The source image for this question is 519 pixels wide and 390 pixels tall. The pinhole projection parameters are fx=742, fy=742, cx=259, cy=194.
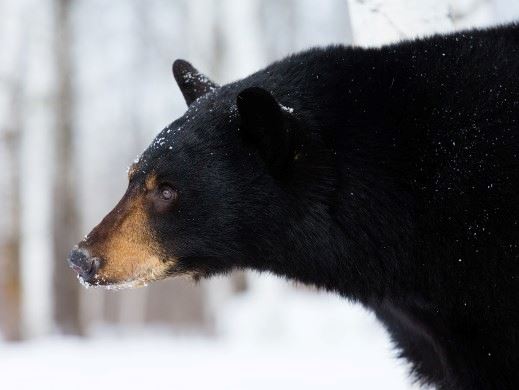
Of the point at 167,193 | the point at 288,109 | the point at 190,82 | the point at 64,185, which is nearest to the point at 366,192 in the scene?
the point at 288,109

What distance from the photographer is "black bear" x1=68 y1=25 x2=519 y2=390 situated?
11.0 feet

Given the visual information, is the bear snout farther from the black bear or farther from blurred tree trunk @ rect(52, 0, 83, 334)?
blurred tree trunk @ rect(52, 0, 83, 334)

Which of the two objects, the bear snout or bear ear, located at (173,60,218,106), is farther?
bear ear, located at (173,60,218,106)

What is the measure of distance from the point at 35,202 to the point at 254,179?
1062cm

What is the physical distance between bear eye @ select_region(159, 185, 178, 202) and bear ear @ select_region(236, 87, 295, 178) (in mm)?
436

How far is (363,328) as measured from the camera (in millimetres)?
14289

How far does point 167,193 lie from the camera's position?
12.0 ft

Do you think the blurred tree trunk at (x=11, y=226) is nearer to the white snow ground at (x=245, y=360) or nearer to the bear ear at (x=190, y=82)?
the white snow ground at (x=245, y=360)

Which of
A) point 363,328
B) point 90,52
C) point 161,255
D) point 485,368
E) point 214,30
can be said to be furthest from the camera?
point 90,52

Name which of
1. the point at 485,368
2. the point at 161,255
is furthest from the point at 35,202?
the point at 485,368

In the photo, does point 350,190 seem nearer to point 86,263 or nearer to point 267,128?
point 267,128

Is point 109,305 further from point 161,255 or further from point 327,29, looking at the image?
point 161,255

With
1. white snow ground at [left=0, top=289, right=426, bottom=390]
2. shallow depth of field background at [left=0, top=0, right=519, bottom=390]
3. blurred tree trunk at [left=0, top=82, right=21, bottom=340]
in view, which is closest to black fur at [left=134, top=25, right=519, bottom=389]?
shallow depth of field background at [left=0, top=0, right=519, bottom=390]

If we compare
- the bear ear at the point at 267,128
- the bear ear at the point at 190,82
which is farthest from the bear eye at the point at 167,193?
the bear ear at the point at 190,82
